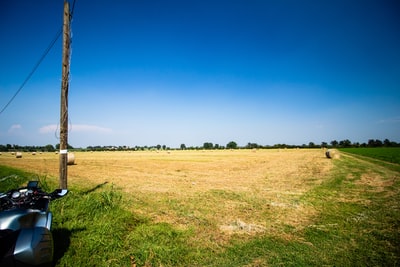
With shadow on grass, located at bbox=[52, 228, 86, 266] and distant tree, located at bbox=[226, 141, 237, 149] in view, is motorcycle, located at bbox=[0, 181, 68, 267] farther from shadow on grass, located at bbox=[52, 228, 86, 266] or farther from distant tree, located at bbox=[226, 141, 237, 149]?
distant tree, located at bbox=[226, 141, 237, 149]

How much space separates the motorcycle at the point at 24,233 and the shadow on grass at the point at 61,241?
1.37 m

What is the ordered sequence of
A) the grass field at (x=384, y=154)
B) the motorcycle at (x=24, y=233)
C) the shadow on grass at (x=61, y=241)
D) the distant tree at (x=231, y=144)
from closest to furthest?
1. the motorcycle at (x=24, y=233)
2. the shadow on grass at (x=61, y=241)
3. the grass field at (x=384, y=154)
4. the distant tree at (x=231, y=144)

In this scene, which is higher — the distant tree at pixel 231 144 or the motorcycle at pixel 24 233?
the distant tree at pixel 231 144

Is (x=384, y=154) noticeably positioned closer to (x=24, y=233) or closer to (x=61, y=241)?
(x=61, y=241)

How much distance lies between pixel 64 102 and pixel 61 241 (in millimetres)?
5284

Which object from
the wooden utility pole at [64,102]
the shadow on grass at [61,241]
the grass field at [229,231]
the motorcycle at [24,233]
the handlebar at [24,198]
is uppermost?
the wooden utility pole at [64,102]

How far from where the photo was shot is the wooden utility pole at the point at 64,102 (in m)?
7.88

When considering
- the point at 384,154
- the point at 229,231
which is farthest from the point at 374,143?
the point at 229,231

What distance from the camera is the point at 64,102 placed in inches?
315

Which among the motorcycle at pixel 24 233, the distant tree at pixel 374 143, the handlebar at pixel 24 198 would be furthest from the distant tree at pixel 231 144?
the motorcycle at pixel 24 233

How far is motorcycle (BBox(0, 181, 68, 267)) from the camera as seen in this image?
2.29m

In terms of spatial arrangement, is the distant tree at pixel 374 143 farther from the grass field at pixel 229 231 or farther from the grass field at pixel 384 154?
the grass field at pixel 229 231

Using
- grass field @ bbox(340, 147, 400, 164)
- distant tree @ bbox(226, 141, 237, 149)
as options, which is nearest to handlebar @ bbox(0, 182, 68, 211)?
grass field @ bbox(340, 147, 400, 164)

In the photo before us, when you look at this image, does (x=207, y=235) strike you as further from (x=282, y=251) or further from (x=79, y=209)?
(x=79, y=209)
